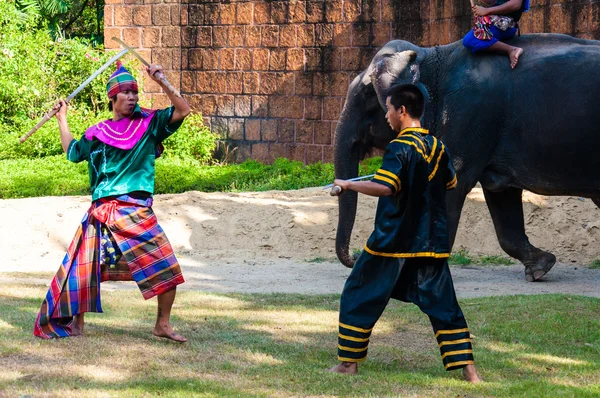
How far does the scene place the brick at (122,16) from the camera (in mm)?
16531

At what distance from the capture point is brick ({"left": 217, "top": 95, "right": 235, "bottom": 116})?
52.2 ft

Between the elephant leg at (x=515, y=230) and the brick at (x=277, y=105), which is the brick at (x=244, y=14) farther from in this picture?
the elephant leg at (x=515, y=230)

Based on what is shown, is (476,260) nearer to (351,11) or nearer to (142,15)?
(351,11)

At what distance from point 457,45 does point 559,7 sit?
3.79 meters

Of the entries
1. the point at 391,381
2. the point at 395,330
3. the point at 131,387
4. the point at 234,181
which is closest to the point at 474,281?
the point at 395,330

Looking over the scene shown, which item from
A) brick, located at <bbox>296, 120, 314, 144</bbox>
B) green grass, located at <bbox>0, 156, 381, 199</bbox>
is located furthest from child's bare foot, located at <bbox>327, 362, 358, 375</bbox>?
brick, located at <bbox>296, 120, 314, 144</bbox>

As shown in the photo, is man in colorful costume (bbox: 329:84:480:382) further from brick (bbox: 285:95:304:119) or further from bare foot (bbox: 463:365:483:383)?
brick (bbox: 285:95:304:119)

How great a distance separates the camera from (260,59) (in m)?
15.5

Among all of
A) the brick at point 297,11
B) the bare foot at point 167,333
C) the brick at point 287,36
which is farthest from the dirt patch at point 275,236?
the brick at point 297,11

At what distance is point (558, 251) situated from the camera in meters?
9.88

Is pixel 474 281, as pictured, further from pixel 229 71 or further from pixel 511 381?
pixel 229 71

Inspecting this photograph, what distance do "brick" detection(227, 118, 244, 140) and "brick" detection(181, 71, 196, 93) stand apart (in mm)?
899

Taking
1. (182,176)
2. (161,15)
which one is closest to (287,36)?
(161,15)

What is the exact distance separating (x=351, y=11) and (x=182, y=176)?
3.44 metres
